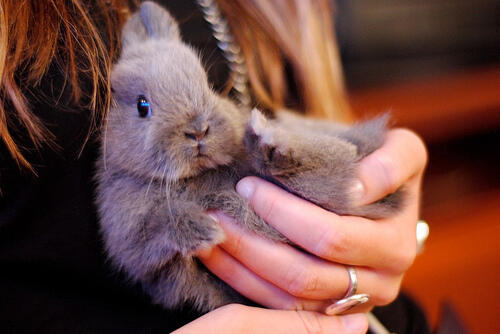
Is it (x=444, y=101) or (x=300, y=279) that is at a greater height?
(x=444, y=101)

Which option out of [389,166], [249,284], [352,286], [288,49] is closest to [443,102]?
[288,49]

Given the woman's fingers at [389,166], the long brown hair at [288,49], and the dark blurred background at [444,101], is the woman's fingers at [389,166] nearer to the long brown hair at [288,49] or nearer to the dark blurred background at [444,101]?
the long brown hair at [288,49]

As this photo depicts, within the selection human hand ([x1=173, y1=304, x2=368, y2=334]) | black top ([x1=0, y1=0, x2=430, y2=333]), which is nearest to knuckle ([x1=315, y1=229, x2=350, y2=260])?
human hand ([x1=173, y1=304, x2=368, y2=334])

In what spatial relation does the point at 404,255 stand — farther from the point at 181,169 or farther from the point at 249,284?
the point at 181,169

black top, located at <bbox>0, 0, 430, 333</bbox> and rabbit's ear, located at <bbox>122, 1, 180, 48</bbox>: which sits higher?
rabbit's ear, located at <bbox>122, 1, 180, 48</bbox>

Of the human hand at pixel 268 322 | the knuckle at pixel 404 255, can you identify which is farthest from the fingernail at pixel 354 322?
the knuckle at pixel 404 255

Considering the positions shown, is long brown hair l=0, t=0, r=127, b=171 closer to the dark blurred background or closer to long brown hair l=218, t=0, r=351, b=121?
long brown hair l=218, t=0, r=351, b=121

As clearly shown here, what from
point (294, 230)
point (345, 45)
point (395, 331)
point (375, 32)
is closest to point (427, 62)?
point (375, 32)
